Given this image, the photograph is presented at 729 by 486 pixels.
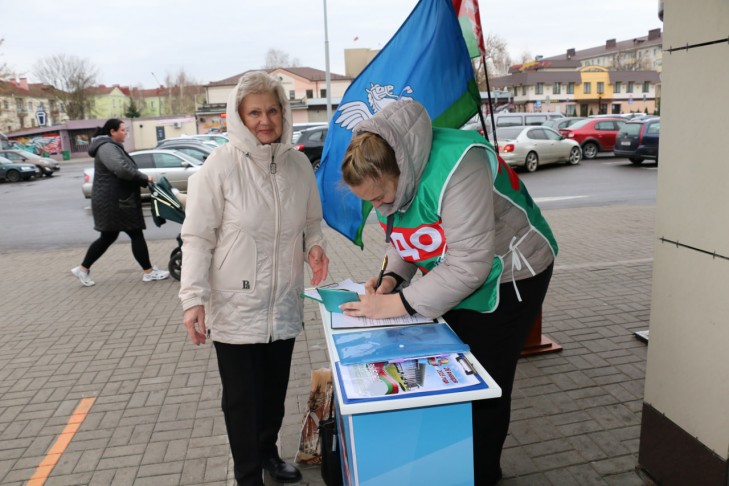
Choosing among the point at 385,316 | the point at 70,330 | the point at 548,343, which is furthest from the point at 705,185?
the point at 70,330

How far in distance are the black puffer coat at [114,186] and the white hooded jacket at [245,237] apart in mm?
4314

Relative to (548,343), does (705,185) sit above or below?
above

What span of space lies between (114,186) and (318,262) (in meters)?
4.52

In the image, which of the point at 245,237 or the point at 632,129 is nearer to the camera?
the point at 245,237

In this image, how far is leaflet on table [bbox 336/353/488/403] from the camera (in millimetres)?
1669

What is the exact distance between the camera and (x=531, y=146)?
17453mm

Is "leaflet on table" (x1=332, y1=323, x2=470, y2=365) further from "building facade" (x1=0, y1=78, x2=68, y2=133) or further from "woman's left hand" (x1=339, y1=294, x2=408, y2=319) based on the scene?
Result: "building facade" (x1=0, y1=78, x2=68, y2=133)

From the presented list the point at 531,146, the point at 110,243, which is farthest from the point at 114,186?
the point at 531,146

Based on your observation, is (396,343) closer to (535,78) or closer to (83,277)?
(83,277)

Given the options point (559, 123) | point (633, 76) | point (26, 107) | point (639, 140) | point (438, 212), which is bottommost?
point (639, 140)

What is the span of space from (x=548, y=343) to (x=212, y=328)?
2.75 m

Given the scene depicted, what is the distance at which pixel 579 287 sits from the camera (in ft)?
19.4

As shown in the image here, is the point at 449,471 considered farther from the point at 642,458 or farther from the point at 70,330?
the point at 70,330

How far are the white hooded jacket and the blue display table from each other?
753mm
